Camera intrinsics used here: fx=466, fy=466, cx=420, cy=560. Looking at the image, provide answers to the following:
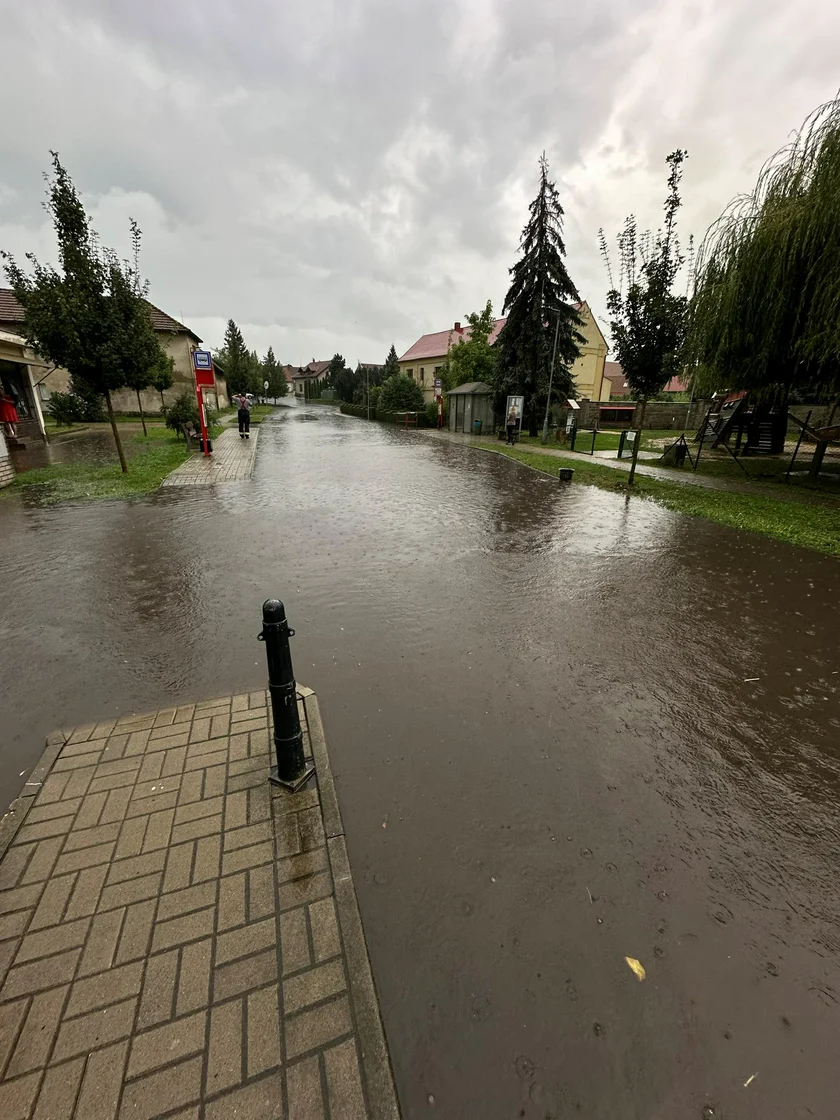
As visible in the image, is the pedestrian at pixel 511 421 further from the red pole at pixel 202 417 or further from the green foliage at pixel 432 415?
the red pole at pixel 202 417

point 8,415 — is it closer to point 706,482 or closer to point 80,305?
point 80,305

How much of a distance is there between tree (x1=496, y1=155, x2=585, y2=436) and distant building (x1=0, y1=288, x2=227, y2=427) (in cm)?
1469

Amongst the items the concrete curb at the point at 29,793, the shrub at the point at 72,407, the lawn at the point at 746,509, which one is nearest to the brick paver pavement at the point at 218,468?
the lawn at the point at 746,509

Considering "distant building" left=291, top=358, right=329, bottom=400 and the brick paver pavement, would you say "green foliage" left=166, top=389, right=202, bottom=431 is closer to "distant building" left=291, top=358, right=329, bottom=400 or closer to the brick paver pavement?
the brick paver pavement

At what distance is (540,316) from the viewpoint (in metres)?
22.2

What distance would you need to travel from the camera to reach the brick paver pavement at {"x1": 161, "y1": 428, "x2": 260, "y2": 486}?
38.9 ft

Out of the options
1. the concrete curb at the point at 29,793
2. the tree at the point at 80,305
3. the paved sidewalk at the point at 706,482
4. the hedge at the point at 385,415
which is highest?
the tree at the point at 80,305

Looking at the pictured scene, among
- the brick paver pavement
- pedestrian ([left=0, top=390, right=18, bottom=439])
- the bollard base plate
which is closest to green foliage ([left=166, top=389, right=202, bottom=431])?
the brick paver pavement

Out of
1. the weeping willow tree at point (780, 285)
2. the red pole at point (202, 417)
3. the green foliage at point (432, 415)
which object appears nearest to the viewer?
the weeping willow tree at point (780, 285)

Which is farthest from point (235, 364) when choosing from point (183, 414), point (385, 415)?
point (183, 414)

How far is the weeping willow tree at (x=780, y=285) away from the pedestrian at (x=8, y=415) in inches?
824

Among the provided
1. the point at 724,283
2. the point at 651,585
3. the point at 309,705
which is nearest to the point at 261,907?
the point at 309,705

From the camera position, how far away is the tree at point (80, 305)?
391 inches

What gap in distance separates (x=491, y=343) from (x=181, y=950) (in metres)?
36.1
